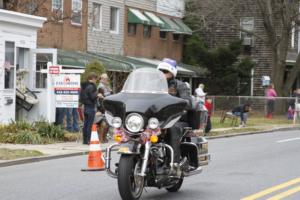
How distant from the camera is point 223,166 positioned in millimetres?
14242

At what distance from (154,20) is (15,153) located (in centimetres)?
2489

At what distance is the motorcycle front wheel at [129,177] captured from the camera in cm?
879

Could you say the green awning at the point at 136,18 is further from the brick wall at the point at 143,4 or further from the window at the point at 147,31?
the window at the point at 147,31

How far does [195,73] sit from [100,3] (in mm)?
7929

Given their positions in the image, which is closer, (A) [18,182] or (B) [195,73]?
(A) [18,182]

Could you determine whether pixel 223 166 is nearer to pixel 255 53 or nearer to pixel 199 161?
pixel 199 161

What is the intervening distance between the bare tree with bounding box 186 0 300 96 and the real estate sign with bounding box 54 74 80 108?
737 inches

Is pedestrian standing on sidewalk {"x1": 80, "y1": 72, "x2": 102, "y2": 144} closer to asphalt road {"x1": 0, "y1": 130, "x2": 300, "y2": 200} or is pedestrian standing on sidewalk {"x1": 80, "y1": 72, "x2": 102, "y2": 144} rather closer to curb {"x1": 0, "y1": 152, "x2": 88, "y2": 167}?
curb {"x1": 0, "y1": 152, "x2": 88, "y2": 167}

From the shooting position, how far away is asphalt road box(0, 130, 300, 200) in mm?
10344

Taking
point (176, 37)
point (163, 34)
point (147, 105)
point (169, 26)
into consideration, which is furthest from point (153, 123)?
point (176, 37)

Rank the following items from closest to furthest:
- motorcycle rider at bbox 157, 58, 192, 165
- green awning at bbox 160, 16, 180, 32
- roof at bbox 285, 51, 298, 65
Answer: motorcycle rider at bbox 157, 58, 192, 165
green awning at bbox 160, 16, 180, 32
roof at bbox 285, 51, 298, 65

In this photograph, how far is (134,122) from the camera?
9.00 m

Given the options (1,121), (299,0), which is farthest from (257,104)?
(1,121)

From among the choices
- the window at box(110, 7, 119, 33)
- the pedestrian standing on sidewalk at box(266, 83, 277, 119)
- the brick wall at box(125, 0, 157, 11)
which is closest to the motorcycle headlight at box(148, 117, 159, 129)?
the pedestrian standing on sidewalk at box(266, 83, 277, 119)
